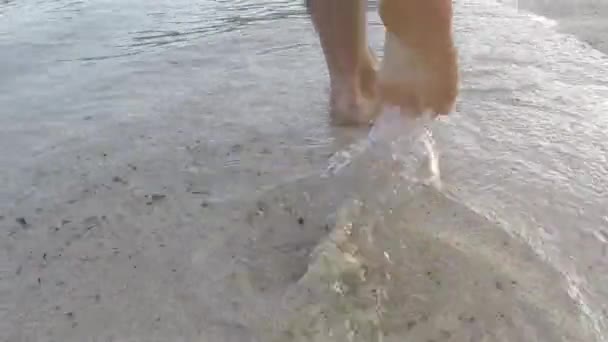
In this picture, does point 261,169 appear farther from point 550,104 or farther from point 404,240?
point 550,104

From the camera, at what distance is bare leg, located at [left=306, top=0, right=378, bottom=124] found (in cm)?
202

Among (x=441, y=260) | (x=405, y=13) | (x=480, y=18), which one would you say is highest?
(x=405, y=13)

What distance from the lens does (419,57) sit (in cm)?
143

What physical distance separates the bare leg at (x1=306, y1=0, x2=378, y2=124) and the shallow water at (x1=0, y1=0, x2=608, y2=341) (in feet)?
0.27

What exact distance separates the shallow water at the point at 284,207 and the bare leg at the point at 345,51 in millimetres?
82

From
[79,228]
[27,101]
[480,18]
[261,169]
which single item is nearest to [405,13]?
[261,169]

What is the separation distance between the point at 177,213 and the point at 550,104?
3.81 feet

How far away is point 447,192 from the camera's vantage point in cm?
164

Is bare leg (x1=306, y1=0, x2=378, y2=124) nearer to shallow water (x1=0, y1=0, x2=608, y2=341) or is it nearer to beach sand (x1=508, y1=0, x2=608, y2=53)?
shallow water (x1=0, y1=0, x2=608, y2=341)

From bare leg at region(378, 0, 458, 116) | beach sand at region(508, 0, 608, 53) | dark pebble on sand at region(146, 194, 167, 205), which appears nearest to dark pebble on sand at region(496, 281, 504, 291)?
bare leg at region(378, 0, 458, 116)

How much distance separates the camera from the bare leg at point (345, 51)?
2020 mm

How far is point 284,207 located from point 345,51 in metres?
0.65

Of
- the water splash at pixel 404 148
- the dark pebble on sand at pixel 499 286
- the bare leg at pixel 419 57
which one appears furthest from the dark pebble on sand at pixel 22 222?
the dark pebble on sand at pixel 499 286

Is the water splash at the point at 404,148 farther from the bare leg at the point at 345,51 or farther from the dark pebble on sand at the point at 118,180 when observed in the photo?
the dark pebble on sand at the point at 118,180
